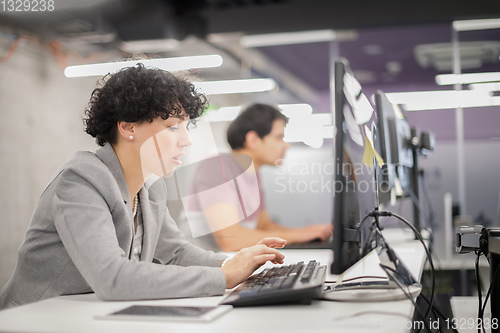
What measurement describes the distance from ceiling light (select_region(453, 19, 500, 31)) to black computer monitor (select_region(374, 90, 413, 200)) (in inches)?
102

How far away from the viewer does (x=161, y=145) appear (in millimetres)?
1108

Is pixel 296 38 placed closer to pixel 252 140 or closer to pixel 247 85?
pixel 247 85

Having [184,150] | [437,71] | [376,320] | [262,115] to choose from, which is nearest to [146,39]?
[262,115]

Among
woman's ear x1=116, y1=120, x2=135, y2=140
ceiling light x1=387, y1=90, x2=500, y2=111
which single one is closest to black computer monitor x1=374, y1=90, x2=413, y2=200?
woman's ear x1=116, y1=120, x2=135, y2=140

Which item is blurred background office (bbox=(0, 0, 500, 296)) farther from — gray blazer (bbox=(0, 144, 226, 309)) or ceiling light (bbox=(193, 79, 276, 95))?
gray blazer (bbox=(0, 144, 226, 309))

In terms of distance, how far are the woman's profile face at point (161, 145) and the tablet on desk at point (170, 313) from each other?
1.40ft

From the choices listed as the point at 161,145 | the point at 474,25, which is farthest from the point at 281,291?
the point at 474,25

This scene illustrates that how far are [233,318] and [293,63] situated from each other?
3.96m

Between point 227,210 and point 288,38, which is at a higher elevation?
point 288,38

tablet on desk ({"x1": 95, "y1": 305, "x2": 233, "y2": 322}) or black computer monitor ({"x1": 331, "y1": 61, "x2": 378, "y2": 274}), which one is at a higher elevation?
black computer monitor ({"x1": 331, "y1": 61, "x2": 378, "y2": 274})

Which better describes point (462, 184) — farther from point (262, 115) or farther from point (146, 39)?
point (146, 39)

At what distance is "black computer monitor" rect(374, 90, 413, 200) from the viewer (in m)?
1.30

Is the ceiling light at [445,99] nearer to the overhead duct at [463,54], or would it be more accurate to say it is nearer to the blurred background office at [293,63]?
the blurred background office at [293,63]

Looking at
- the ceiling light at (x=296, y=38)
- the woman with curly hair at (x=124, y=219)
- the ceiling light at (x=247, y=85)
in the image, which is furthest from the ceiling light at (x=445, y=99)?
the woman with curly hair at (x=124, y=219)
